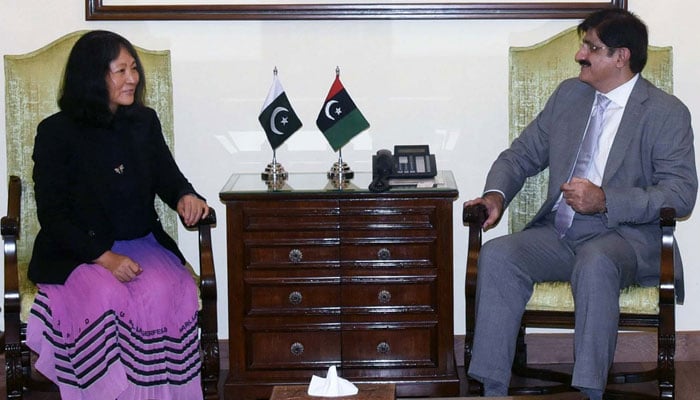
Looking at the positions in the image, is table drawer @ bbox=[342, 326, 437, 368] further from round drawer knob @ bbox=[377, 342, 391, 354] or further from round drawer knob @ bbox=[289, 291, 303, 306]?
round drawer knob @ bbox=[289, 291, 303, 306]

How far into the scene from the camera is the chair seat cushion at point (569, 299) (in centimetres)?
396

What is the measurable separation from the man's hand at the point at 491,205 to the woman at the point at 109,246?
0.98m

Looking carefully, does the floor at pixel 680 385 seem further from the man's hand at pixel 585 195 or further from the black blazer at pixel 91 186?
the man's hand at pixel 585 195

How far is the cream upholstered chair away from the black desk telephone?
34cm

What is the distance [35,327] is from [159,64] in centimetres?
114

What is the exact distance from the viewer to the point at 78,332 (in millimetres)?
3861

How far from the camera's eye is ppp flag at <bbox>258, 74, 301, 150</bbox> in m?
4.41

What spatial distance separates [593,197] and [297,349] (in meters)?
1.22

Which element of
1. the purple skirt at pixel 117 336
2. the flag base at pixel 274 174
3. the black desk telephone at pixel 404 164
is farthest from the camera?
the flag base at pixel 274 174

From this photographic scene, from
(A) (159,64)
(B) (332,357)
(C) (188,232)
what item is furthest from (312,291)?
(A) (159,64)

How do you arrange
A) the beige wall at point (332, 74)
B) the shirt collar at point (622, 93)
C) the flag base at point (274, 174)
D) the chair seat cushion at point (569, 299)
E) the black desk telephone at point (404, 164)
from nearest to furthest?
the chair seat cushion at point (569, 299)
the shirt collar at point (622, 93)
the black desk telephone at point (404, 164)
the flag base at point (274, 174)
the beige wall at point (332, 74)

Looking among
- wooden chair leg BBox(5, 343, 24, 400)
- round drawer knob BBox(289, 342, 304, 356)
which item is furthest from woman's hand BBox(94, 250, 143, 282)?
round drawer knob BBox(289, 342, 304, 356)

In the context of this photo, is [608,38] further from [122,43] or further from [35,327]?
[35,327]

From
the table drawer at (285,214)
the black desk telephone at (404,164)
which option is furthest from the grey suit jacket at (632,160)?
the table drawer at (285,214)
